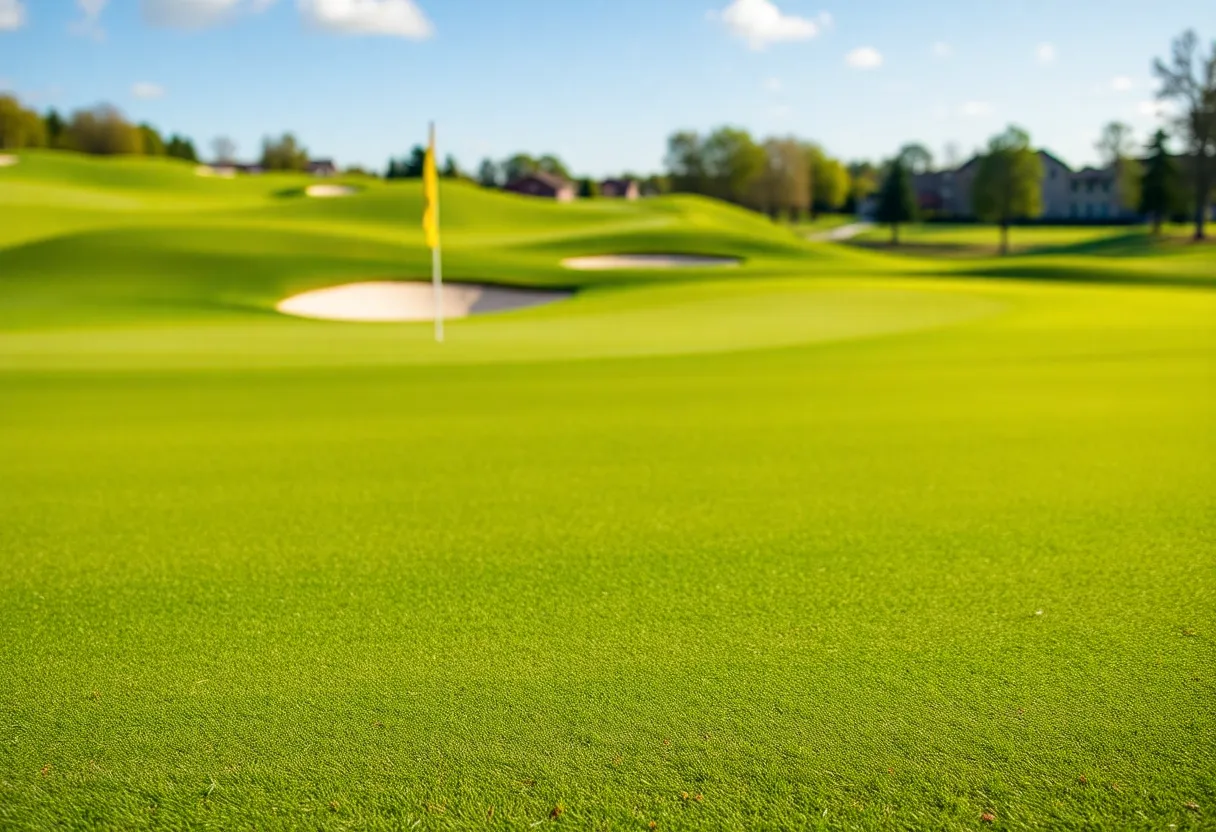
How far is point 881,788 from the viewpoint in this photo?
3.17 m

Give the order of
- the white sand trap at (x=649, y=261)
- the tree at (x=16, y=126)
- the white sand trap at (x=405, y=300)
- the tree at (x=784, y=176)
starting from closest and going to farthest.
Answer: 1. the white sand trap at (x=405, y=300)
2. the white sand trap at (x=649, y=261)
3. the tree at (x=16, y=126)
4. the tree at (x=784, y=176)

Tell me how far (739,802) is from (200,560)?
12.3 ft

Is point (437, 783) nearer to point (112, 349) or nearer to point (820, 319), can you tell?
point (112, 349)

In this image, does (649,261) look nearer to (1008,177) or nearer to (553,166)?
(1008,177)

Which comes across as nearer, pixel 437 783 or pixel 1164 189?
pixel 437 783

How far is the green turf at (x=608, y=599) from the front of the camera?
3.22 m

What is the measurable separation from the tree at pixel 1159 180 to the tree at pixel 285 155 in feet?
320

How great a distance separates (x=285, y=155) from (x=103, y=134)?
2346cm

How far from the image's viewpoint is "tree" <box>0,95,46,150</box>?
97812 millimetres

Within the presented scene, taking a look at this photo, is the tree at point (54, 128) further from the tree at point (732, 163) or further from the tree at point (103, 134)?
the tree at point (732, 163)

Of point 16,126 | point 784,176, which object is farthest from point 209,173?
point 784,176

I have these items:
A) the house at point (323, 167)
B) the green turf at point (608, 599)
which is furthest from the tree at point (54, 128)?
the green turf at point (608, 599)

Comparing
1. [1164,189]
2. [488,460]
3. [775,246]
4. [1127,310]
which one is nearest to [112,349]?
[488,460]

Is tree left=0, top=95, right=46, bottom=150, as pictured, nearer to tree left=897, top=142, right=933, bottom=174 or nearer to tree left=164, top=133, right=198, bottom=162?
tree left=164, top=133, right=198, bottom=162
